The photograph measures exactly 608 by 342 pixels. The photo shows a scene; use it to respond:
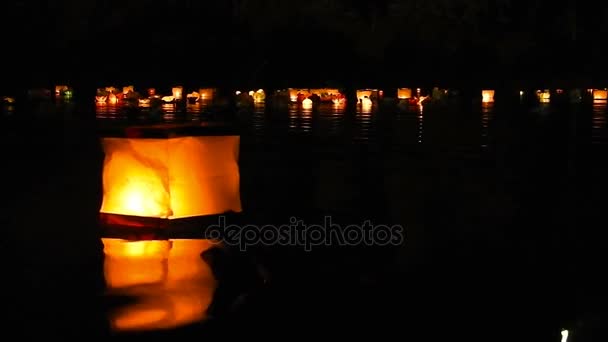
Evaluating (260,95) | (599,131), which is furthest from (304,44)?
(599,131)

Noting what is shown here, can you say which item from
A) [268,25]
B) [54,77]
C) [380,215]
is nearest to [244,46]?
[268,25]

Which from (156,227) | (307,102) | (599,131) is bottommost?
(156,227)

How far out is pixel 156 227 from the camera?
418 inches

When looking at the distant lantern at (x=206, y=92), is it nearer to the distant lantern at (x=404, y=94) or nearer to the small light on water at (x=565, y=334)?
the distant lantern at (x=404, y=94)

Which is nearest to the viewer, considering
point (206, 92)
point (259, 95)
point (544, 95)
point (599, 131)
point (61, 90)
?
point (599, 131)

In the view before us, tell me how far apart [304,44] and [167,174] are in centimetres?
6418

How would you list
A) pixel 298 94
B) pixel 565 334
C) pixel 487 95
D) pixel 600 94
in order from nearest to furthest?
pixel 565 334 < pixel 298 94 < pixel 487 95 < pixel 600 94

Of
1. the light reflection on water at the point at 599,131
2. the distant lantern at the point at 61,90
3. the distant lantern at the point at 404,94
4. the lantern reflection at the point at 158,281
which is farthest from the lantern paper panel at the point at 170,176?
the distant lantern at the point at 61,90

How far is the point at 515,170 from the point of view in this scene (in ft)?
57.7

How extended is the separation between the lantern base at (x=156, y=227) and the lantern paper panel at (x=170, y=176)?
61 mm

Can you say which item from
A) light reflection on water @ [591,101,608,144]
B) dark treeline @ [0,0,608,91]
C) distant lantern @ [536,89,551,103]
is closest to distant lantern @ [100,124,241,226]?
light reflection on water @ [591,101,608,144]

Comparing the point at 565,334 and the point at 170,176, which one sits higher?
the point at 170,176

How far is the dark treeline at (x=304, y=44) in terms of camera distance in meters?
57.5

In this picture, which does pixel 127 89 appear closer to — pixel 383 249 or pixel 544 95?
pixel 544 95
